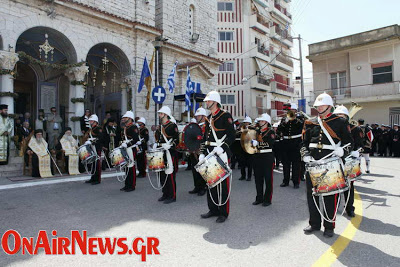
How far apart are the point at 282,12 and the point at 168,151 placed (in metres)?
42.9

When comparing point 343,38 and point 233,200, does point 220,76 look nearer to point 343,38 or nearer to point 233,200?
point 343,38

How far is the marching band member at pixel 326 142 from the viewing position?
4.04m

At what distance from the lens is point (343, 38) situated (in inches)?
1049

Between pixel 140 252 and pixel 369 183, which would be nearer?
pixel 140 252

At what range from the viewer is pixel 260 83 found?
34.8 metres

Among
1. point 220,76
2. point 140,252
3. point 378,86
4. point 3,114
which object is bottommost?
point 140,252

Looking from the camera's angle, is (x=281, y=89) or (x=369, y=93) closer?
(x=369, y=93)

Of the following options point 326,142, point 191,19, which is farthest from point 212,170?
point 191,19

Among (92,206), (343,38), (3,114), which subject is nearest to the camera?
(92,206)

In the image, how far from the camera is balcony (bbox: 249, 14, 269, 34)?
110ft

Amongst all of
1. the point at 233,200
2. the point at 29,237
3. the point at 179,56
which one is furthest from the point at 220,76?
the point at 29,237

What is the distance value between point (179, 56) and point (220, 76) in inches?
613

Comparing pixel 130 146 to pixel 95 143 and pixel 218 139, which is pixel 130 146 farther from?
pixel 218 139

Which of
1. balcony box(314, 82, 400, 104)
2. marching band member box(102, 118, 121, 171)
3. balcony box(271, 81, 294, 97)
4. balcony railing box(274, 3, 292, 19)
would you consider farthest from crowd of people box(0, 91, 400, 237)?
balcony railing box(274, 3, 292, 19)
